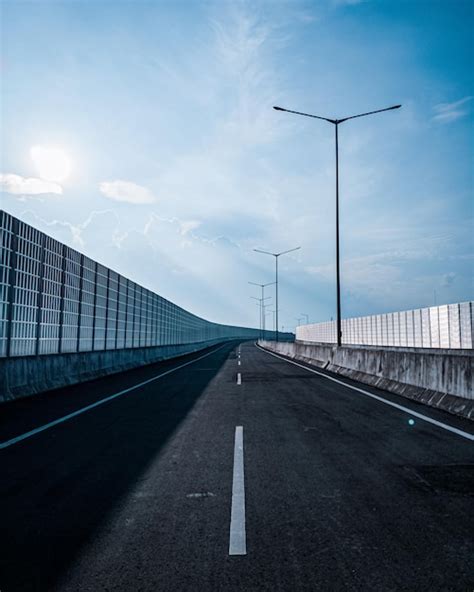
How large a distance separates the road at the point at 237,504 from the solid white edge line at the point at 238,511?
2 centimetres

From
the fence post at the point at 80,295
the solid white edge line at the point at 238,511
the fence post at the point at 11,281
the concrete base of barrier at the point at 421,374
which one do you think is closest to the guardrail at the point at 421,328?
the concrete base of barrier at the point at 421,374

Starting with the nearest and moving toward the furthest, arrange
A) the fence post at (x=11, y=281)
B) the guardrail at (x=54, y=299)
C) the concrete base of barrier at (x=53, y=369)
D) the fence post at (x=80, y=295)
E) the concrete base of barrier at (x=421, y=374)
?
the concrete base of barrier at (x=421, y=374) → the concrete base of barrier at (x=53, y=369) → the fence post at (x=11, y=281) → the guardrail at (x=54, y=299) → the fence post at (x=80, y=295)

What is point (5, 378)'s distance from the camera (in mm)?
10883

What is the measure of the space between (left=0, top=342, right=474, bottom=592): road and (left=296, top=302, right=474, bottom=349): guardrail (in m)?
19.4

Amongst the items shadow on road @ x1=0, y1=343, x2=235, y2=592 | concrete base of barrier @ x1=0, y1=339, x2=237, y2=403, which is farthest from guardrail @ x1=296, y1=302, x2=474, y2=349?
shadow on road @ x1=0, y1=343, x2=235, y2=592

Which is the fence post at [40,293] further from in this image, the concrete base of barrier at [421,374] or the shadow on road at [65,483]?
the concrete base of barrier at [421,374]

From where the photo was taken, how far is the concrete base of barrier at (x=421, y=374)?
883 centimetres

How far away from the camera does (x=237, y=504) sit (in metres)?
4.23

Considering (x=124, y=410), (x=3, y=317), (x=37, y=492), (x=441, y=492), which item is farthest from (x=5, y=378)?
(x=441, y=492)

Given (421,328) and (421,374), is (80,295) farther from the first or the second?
(421,328)

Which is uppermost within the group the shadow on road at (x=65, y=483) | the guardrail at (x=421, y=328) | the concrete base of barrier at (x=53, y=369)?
the guardrail at (x=421, y=328)

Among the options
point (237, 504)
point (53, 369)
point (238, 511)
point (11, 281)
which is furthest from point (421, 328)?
point (238, 511)

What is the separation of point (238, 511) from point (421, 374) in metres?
8.10

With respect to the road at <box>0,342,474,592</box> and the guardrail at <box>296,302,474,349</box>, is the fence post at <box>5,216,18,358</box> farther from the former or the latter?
the guardrail at <box>296,302,474,349</box>
